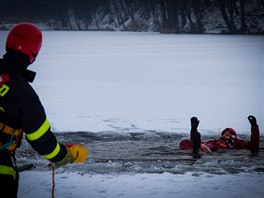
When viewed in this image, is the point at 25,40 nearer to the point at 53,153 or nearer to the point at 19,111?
the point at 19,111

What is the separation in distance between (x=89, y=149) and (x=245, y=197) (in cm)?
256

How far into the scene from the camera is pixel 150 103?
10.3 meters

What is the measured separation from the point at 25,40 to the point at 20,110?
455 millimetres

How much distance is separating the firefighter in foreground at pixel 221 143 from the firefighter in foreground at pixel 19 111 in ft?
9.89

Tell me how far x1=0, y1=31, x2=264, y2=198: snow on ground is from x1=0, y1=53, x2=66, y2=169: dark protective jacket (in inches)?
70.0

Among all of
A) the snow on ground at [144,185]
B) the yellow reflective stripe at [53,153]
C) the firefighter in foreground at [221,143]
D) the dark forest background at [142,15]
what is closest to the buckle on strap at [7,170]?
the yellow reflective stripe at [53,153]

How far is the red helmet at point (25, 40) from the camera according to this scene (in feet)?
8.27

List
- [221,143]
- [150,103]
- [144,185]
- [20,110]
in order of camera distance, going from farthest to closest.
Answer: [150,103]
[221,143]
[144,185]
[20,110]

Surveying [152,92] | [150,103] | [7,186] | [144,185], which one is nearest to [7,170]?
[7,186]

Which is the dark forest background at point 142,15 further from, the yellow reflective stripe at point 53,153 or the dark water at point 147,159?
the yellow reflective stripe at point 53,153

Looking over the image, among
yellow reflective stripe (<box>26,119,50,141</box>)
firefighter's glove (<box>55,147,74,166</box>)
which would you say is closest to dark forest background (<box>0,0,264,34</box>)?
firefighter's glove (<box>55,147,74,166</box>)

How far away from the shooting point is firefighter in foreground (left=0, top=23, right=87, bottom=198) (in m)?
2.39

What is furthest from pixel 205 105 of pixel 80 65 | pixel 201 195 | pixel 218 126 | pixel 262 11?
pixel 262 11

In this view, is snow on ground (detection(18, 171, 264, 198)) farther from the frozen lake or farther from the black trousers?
the frozen lake
